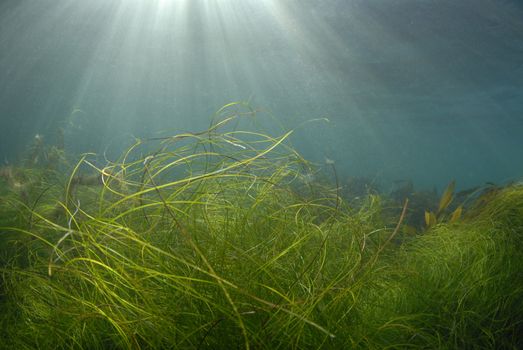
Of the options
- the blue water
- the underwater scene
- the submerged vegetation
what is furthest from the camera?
the blue water

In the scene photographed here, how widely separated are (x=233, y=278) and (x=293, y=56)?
24.9m

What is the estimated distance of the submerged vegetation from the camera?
123cm

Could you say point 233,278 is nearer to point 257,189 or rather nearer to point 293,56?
point 257,189

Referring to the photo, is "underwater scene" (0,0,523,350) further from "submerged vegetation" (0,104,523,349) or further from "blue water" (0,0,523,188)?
"blue water" (0,0,523,188)

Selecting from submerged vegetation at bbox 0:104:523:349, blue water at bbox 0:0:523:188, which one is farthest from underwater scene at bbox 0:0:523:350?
blue water at bbox 0:0:523:188

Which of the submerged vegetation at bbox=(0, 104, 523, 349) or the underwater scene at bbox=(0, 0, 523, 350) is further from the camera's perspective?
the underwater scene at bbox=(0, 0, 523, 350)

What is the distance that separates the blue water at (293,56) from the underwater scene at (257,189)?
188 mm

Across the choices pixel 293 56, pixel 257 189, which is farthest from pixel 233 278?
pixel 293 56

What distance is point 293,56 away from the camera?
24594 millimetres

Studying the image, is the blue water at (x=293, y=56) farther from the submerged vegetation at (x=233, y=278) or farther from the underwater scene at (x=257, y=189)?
the submerged vegetation at (x=233, y=278)

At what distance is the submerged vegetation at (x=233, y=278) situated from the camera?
1232 millimetres

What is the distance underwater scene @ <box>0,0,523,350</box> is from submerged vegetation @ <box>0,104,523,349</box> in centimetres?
2

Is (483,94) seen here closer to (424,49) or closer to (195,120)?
(424,49)

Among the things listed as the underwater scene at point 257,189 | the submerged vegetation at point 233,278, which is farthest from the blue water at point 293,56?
the submerged vegetation at point 233,278
